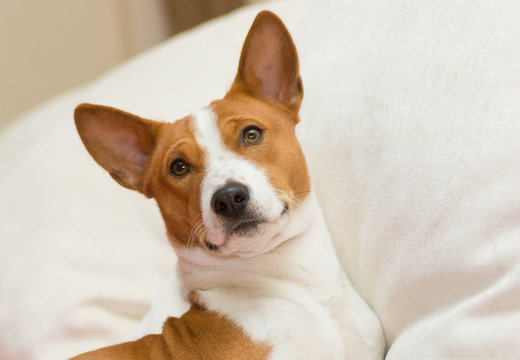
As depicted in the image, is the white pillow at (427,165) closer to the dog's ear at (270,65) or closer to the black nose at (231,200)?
the dog's ear at (270,65)

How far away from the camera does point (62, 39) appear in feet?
15.4

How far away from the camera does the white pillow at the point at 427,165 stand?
4.19 ft

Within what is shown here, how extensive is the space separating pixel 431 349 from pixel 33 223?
1.84 meters

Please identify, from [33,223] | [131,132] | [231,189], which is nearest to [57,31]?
[33,223]

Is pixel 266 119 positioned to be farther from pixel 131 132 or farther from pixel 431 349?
pixel 431 349

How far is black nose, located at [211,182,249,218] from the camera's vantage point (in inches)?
60.4

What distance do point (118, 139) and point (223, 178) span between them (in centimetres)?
51

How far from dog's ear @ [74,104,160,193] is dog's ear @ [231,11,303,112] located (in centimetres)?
36

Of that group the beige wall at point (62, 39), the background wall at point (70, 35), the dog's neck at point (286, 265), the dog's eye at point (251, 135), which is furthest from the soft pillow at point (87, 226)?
the beige wall at point (62, 39)

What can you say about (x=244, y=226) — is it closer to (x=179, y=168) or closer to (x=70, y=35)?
(x=179, y=168)

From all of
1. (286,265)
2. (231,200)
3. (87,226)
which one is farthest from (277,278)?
(87,226)

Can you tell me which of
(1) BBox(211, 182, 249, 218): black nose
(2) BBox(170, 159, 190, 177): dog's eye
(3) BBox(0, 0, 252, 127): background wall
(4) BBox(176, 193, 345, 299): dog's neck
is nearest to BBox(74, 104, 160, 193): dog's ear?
(2) BBox(170, 159, 190, 177): dog's eye

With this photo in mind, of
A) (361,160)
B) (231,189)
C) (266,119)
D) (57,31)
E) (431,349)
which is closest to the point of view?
(431,349)

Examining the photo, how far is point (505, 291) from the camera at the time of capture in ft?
4.02
